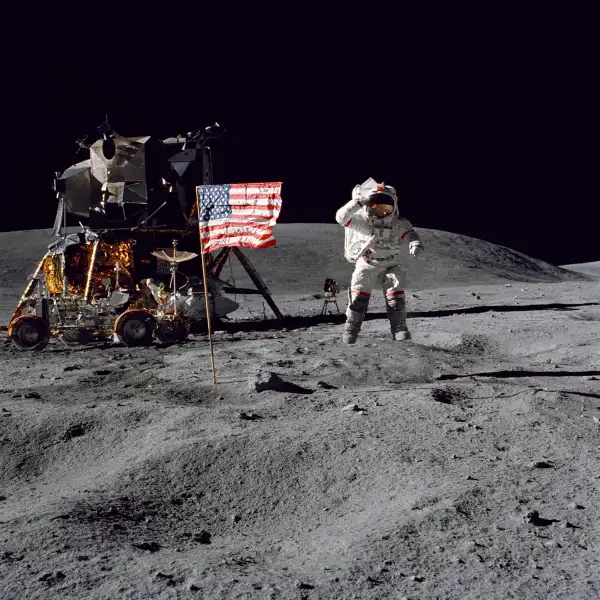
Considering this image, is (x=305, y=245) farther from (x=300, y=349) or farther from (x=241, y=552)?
(x=241, y=552)

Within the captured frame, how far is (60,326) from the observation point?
5496 mm

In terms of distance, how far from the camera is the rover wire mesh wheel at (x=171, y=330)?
Answer: 5660 mm

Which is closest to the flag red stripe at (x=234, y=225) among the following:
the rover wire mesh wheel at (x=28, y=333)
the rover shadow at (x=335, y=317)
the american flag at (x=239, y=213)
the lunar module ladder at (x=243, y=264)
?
the american flag at (x=239, y=213)

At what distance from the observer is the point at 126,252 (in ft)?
19.9

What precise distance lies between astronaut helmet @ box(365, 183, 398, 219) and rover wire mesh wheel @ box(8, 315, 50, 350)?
2.62m

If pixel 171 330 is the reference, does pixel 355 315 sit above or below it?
above

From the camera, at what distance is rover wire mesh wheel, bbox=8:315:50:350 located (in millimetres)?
5371

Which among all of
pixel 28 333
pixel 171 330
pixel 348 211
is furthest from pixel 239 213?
pixel 28 333

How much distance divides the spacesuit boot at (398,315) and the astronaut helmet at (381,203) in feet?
1.62

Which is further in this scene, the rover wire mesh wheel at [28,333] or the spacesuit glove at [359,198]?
the rover wire mesh wheel at [28,333]

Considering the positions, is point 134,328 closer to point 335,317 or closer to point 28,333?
→ point 28,333

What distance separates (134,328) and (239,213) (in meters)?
1.71

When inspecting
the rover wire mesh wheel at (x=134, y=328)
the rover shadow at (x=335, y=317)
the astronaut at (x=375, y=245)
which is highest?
the astronaut at (x=375, y=245)

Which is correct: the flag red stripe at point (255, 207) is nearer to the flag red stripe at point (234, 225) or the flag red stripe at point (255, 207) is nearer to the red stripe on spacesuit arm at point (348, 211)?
the flag red stripe at point (234, 225)
